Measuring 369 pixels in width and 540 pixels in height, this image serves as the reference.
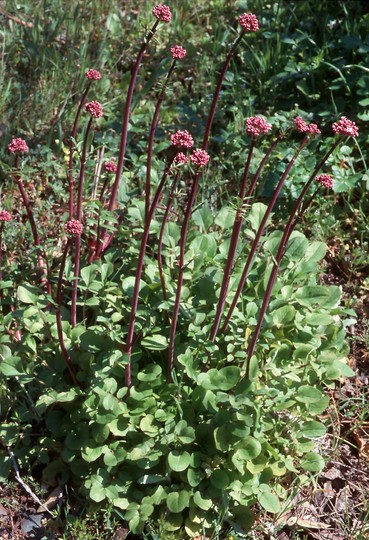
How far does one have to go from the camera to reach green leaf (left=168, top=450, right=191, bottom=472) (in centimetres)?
266

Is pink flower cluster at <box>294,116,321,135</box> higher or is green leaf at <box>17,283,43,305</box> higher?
pink flower cluster at <box>294,116,321,135</box>

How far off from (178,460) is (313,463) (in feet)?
1.89

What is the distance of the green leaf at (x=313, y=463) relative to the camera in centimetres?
291

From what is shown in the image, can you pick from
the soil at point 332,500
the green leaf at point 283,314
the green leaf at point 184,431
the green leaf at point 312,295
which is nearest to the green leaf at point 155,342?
the green leaf at point 184,431

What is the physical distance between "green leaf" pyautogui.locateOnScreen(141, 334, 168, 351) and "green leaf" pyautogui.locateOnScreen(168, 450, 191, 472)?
387 millimetres

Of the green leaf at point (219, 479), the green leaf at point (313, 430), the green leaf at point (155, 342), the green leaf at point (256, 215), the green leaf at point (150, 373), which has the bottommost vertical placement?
the green leaf at point (219, 479)

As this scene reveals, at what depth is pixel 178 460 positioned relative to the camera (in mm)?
2695

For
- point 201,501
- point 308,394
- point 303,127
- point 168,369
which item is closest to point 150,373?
point 168,369

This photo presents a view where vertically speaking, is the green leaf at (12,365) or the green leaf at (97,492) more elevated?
the green leaf at (12,365)

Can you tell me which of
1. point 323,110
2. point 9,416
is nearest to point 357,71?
point 323,110

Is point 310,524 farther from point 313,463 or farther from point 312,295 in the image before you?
point 312,295

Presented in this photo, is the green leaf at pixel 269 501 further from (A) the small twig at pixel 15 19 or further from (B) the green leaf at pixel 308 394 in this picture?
(A) the small twig at pixel 15 19

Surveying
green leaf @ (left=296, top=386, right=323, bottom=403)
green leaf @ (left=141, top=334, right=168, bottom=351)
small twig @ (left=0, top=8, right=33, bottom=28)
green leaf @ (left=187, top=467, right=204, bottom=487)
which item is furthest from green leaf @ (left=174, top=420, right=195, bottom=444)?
small twig @ (left=0, top=8, right=33, bottom=28)

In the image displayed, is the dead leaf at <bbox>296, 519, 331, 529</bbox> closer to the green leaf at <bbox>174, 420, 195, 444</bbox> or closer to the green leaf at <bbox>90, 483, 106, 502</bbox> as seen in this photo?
the green leaf at <bbox>174, 420, 195, 444</bbox>
